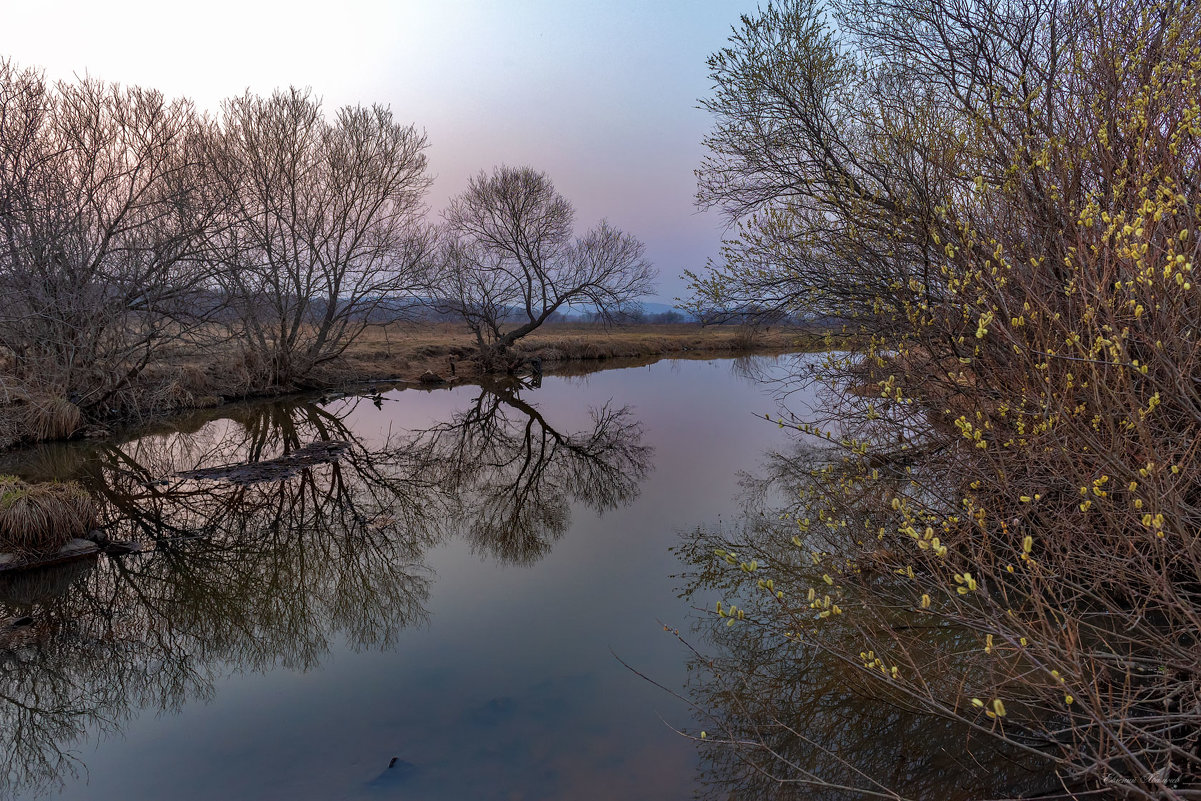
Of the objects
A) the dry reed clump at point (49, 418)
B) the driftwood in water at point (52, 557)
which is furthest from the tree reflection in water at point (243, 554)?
the dry reed clump at point (49, 418)

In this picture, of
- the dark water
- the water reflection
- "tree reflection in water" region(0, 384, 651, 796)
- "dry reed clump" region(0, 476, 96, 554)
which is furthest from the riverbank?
the water reflection

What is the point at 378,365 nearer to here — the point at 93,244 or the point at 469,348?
the point at 469,348

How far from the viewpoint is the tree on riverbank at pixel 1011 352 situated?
116 inches

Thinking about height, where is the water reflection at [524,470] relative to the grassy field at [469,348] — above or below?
below

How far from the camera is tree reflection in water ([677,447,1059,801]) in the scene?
4.16m

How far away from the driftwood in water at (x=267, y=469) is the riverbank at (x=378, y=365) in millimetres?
2999

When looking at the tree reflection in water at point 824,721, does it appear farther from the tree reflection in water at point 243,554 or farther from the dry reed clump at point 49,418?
the dry reed clump at point 49,418

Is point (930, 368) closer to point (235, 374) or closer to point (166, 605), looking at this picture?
point (166, 605)

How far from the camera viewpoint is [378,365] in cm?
2734

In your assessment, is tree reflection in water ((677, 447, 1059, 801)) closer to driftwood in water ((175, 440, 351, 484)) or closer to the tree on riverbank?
the tree on riverbank

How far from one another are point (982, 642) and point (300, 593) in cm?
685

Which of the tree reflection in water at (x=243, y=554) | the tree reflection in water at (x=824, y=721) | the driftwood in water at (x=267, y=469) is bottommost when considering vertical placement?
the tree reflection in water at (x=824, y=721)

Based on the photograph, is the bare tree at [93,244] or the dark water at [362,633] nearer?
the dark water at [362,633]

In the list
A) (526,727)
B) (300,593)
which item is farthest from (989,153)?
(300,593)
